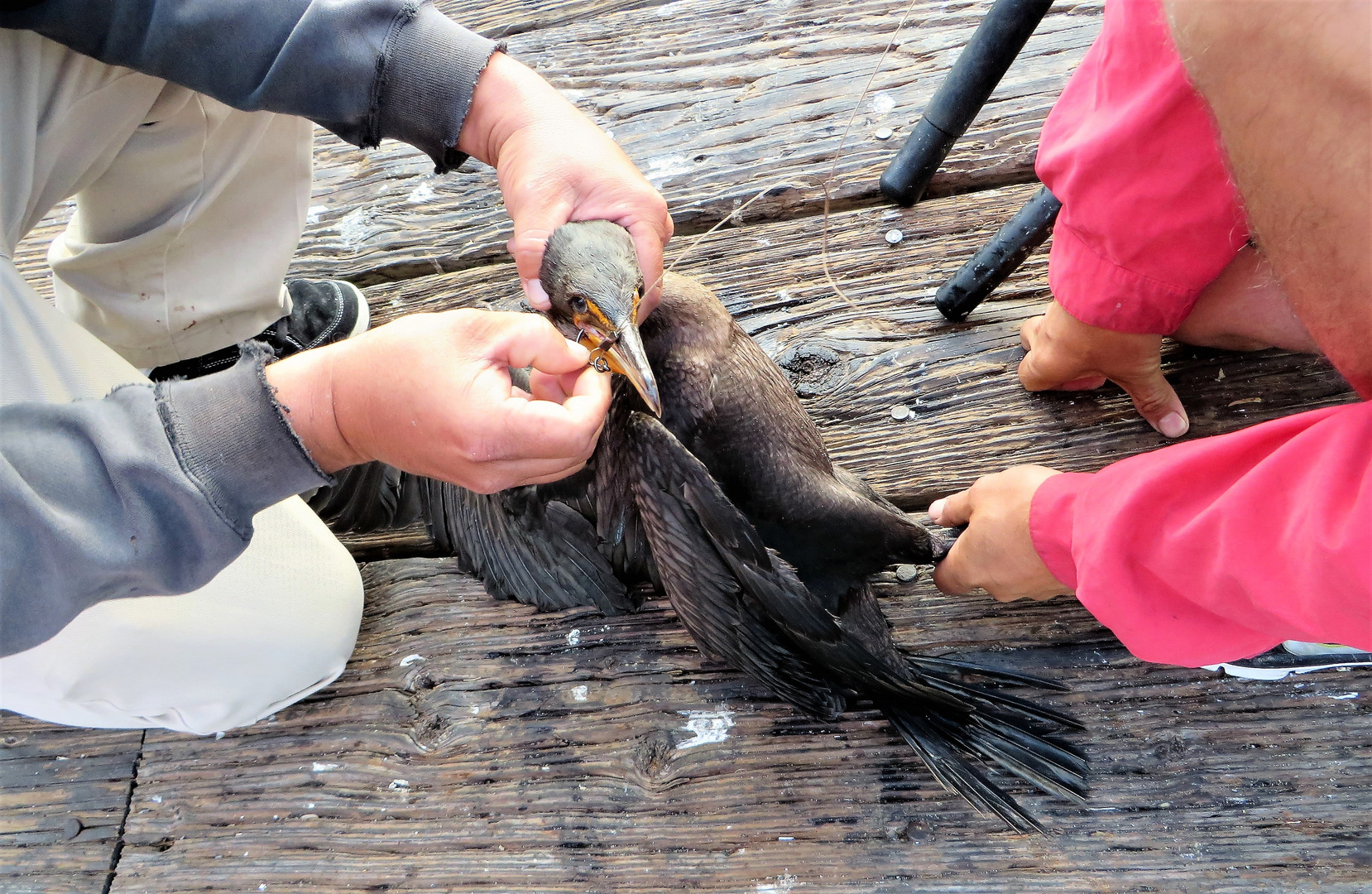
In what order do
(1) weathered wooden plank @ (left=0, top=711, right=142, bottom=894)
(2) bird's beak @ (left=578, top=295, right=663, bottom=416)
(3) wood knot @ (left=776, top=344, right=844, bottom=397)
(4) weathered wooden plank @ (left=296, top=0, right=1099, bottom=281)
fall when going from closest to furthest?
(2) bird's beak @ (left=578, top=295, right=663, bottom=416), (1) weathered wooden plank @ (left=0, top=711, right=142, bottom=894), (3) wood knot @ (left=776, top=344, right=844, bottom=397), (4) weathered wooden plank @ (left=296, top=0, right=1099, bottom=281)

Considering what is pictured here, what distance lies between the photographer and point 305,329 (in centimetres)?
178

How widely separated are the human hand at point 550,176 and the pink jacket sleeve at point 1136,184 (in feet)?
2.20

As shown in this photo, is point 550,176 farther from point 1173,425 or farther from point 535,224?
point 1173,425

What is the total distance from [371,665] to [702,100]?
143 centimetres

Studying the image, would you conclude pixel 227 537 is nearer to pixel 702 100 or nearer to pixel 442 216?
pixel 442 216

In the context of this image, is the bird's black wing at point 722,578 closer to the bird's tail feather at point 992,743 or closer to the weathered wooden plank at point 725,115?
the bird's tail feather at point 992,743

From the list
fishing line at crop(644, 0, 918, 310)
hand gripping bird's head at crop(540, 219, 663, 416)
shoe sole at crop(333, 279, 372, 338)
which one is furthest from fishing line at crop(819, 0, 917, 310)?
shoe sole at crop(333, 279, 372, 338)

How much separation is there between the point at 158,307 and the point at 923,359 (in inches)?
61.2

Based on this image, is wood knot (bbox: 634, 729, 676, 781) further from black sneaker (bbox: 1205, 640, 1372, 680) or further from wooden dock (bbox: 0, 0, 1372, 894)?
black sneaker (bbox: 1205, 640, 1372, 680)

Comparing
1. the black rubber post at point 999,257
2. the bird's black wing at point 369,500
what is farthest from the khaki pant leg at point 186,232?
the black rubber post at point 999,257

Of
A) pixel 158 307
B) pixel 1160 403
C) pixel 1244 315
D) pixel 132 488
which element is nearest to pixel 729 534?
pixel 132 488

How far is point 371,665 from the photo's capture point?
5.07 feet

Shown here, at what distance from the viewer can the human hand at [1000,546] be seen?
125 centimetres

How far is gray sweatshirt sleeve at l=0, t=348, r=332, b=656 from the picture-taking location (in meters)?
0.91
